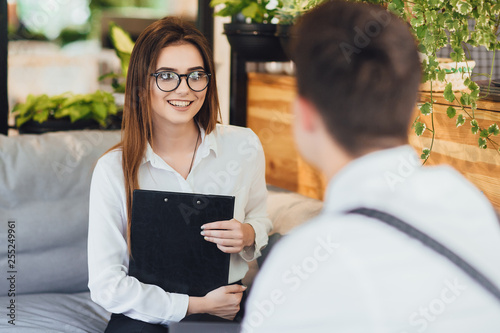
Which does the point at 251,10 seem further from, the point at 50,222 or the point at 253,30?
the point at 50,222

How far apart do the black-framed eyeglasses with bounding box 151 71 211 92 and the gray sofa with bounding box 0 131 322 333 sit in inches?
25.1

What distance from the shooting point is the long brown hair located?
1.57 meters

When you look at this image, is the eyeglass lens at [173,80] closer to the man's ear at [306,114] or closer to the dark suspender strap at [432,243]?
the man's ear at [306,114]

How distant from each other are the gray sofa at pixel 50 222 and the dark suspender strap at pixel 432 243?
1293mm

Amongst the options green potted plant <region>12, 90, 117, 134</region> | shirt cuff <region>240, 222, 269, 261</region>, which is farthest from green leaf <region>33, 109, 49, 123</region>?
shirt cuff <region>240, 222, 269, 261</region>

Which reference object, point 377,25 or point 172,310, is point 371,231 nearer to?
point 377,25

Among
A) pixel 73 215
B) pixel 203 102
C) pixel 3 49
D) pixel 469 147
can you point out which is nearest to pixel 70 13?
pixel 3 49

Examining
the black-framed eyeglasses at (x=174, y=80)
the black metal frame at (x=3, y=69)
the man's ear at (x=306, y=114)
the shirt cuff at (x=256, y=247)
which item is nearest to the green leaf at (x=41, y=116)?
the black metal frame at (x=3, y=69)

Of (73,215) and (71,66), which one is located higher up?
(71,66)

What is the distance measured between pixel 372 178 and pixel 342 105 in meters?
0.10

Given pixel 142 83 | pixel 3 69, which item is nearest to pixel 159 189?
pixel 142 83

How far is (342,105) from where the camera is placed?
73 centimetres

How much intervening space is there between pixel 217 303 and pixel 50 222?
0.78 m

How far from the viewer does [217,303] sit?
1.52m
